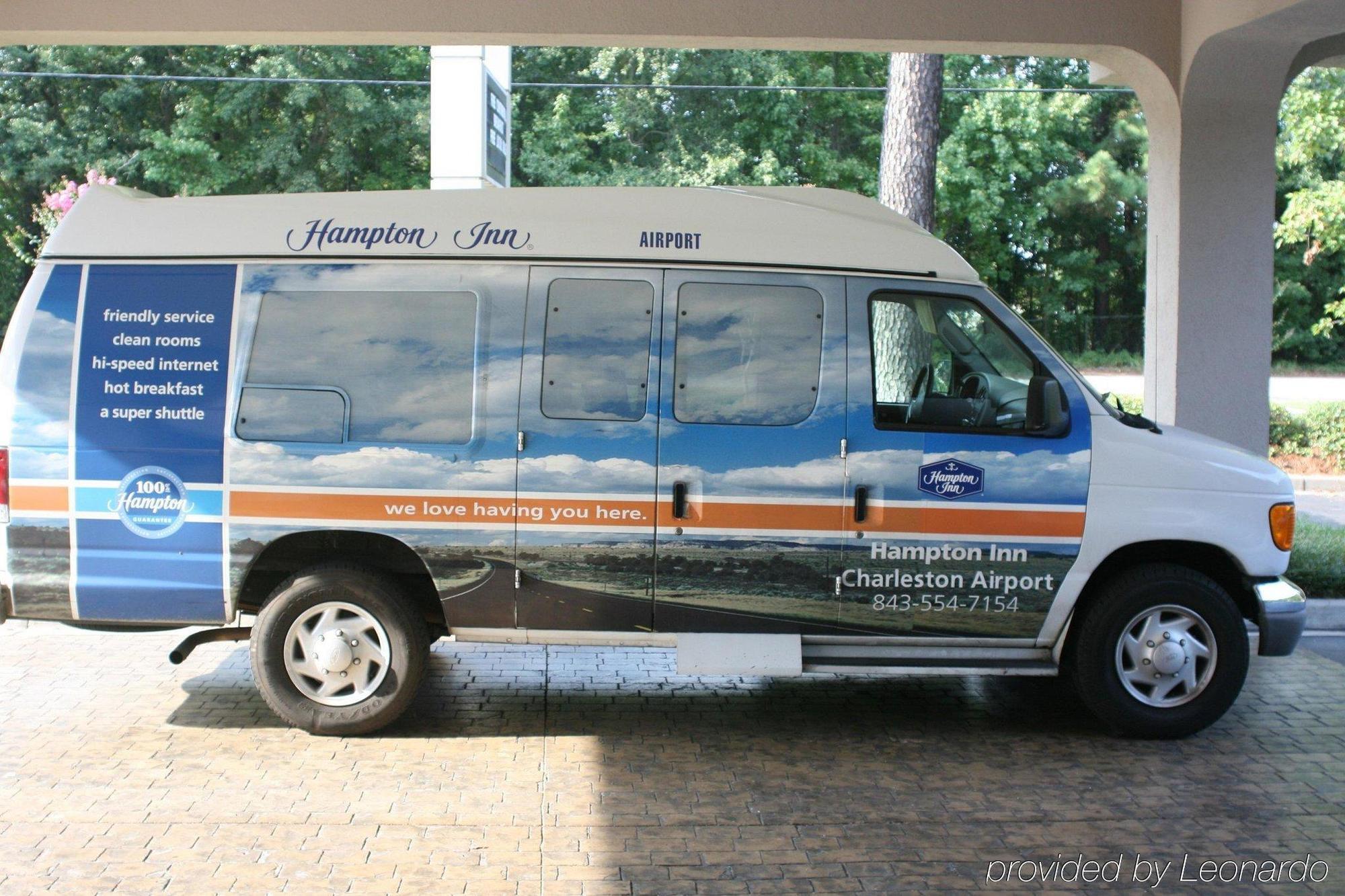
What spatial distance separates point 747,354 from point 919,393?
2.85 feet

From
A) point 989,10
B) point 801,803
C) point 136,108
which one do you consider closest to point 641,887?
point 801,803

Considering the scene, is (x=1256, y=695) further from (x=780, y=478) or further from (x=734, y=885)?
(x=734, y=885)

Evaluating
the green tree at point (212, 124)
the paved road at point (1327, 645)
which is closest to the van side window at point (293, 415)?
the paved road at point (1327, 645)

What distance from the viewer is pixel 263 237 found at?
6426 millimetres

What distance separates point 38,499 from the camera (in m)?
6.36

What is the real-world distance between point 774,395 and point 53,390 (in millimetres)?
3453

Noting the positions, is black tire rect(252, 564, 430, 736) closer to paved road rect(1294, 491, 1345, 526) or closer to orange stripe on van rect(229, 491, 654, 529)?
orange stripe on van rect(229, 491, 654, 529)

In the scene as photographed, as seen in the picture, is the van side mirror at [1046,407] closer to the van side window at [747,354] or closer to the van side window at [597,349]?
the van side window at [747,354]

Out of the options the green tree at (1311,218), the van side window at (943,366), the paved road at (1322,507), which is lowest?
the paved road at (1322,507)

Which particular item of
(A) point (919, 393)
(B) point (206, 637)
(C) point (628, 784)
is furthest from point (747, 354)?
(B) point (206, 637)

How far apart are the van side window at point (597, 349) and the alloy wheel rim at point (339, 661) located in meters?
1.40

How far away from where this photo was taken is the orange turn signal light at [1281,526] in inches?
255

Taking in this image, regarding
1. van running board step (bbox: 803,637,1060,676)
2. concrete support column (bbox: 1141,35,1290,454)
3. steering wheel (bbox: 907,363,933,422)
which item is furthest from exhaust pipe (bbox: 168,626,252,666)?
concrete support column (bbox: 1141,35,1290,454)

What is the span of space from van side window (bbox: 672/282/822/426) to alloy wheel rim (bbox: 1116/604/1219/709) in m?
1.97
